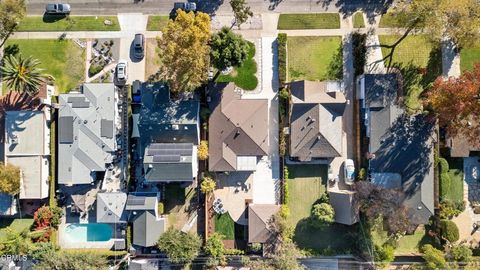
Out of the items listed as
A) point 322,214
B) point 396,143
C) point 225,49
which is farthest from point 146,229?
point 396,143

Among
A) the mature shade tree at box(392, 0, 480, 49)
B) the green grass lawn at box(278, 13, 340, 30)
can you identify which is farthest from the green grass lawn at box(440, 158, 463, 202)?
the green grass lawn at box(278, 13, 340, 30)

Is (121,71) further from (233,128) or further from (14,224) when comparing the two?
(14,224)

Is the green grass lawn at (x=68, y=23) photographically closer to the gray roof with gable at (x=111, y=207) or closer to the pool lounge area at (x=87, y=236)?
the gray roof with gable at (x=111, y=207)

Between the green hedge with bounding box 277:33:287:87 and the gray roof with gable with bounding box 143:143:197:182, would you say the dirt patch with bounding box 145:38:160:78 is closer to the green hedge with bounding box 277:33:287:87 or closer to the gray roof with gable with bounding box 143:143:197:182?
the gray roof with gable with bounding box 143:143:197:182

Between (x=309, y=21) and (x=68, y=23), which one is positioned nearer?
(x=68, y=23)

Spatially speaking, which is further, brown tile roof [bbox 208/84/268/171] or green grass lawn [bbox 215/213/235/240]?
green grass lawn [bbox 215/213/235/240]

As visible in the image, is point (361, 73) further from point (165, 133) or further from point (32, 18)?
point (32, 18)
